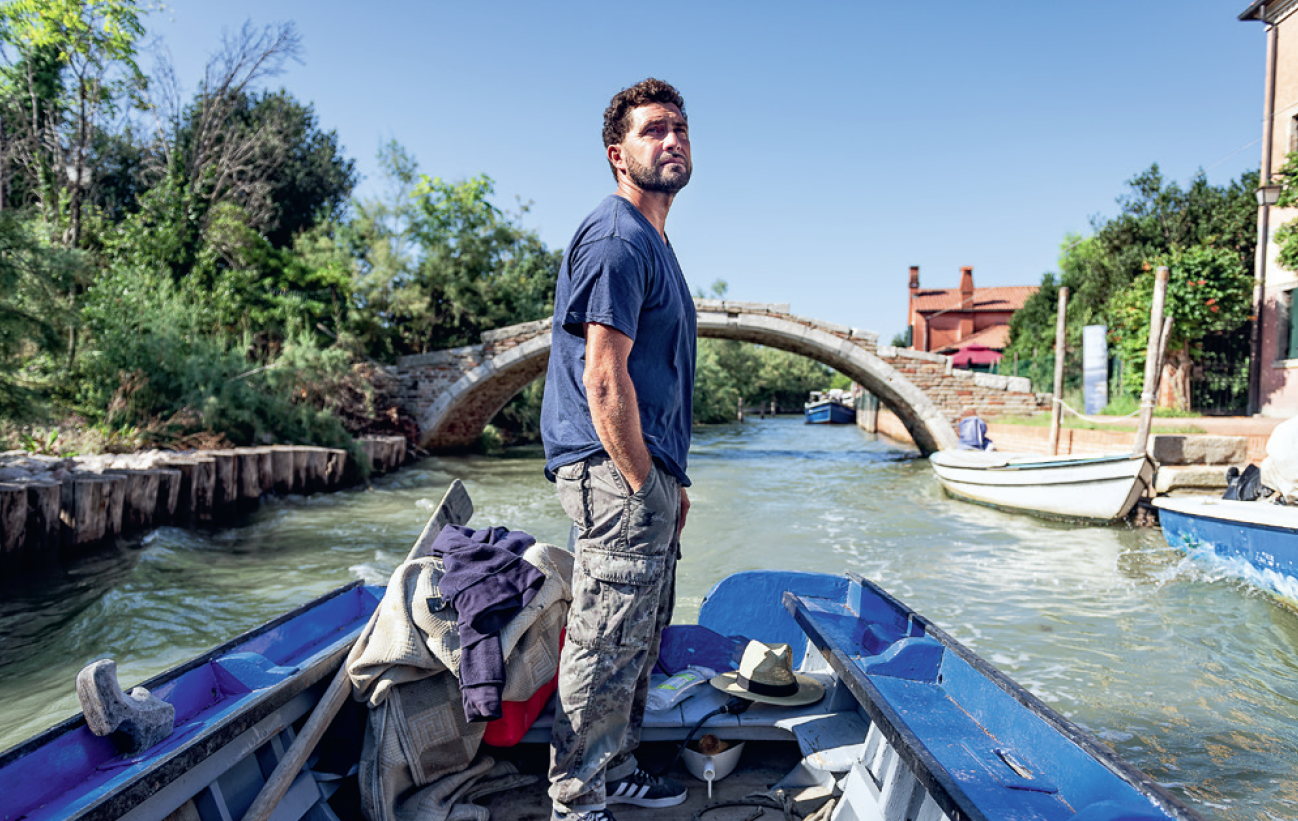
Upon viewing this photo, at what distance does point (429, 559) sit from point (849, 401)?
36982mm

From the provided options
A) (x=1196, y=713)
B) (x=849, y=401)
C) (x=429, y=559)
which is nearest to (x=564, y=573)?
(x=429, y=559)

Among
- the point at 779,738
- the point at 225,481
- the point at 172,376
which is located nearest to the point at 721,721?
the point at 779,738

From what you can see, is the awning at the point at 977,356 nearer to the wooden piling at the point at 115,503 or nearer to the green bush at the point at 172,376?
the green bush at the point at 172,376

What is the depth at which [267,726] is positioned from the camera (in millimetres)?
1639

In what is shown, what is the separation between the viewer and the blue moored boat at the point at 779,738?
4.23 ft

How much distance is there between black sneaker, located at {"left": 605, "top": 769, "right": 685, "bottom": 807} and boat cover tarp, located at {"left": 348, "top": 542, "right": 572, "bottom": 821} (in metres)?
0.29

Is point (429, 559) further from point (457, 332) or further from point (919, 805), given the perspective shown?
point (457, 332)

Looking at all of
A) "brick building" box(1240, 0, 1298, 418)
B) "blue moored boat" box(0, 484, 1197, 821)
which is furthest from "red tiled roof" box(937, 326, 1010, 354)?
"blue moored boat" box(0, 484, 1197, 821)

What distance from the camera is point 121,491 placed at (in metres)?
5.66

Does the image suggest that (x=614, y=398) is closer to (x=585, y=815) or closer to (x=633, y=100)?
(x=633, y=100)

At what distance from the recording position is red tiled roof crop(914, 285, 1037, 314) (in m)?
32.7

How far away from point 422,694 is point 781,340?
13.7 meters

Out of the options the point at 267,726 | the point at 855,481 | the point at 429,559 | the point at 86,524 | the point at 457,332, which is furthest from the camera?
the point at 457,332

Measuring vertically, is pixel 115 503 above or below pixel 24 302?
below
